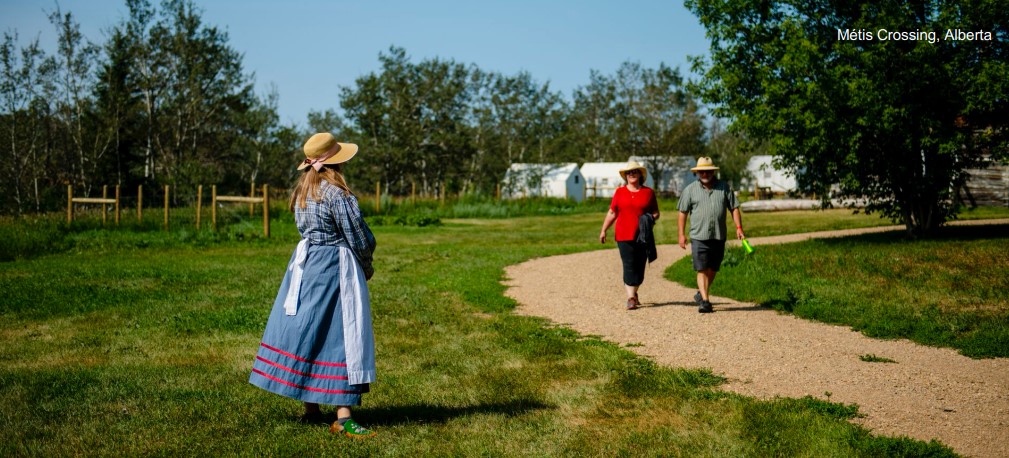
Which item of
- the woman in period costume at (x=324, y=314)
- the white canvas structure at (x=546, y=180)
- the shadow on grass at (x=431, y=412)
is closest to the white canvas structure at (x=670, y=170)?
the white canvas structure at (x=546, y=180)

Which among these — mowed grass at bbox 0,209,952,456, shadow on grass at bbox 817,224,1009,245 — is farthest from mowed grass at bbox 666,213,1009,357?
mowed grass at bbox 0,209,952,456

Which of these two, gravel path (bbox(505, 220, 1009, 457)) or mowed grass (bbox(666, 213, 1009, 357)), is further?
mowed grass (bbox(666, 213, 1009, 357))

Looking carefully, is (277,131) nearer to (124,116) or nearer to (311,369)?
(124,116)

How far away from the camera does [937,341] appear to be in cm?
802

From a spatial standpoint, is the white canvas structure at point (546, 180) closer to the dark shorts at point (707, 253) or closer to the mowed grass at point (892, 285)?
the mowed grass at point (892, 285)

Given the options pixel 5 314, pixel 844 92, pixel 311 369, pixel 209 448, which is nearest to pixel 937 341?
pixel 311 369

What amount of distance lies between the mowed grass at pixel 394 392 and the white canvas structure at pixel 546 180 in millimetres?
48867

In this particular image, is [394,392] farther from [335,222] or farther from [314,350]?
[335,222]

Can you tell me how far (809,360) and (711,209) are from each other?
299 centimetres

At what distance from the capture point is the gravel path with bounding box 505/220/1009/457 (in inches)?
213

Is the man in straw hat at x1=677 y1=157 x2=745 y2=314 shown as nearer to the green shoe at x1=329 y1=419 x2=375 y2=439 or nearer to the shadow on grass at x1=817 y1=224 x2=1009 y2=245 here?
the green shoe at x1=329 y1=419 x2=375 y2=439

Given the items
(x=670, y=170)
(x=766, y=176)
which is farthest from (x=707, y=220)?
→ (x=670, y=170)

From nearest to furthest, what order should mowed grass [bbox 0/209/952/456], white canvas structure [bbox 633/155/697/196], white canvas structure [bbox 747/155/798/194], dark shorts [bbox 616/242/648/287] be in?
mowed grass [bbox 0/209/952/456] < dark shorts [bbox 616/242/648/287] < white canvas structure [bbox 747/155/798/194] < white canvas structure [bbox 633/155/697/196]

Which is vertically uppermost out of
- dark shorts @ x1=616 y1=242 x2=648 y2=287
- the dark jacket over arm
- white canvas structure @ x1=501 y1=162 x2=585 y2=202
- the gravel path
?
white canvas structure @ x1=501 y1=162 x2=585 y2=202
